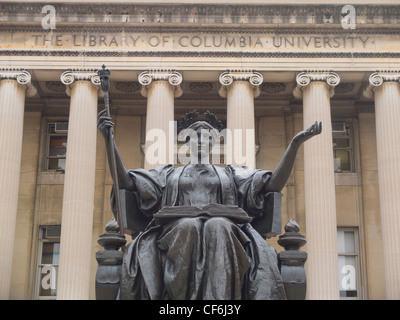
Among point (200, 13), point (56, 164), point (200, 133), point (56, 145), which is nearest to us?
point (200, 133)

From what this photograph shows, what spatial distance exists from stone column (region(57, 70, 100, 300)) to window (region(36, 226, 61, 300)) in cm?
410

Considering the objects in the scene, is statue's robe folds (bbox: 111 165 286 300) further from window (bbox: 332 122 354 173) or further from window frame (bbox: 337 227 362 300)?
window (bbox: 332 122 354 173)

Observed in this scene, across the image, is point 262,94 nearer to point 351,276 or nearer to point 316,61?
point 316,61

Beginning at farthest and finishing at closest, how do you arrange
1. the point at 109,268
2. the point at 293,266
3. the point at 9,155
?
the point at 9,155, the point at 293,266, the point at 109,268

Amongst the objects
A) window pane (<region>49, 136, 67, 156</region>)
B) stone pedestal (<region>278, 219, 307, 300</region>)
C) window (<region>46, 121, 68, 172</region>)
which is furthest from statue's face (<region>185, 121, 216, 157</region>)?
window pane (<region>49, 136, 67, 156</region>)

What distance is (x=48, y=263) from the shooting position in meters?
33.2

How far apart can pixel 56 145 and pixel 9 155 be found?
19.1 feet

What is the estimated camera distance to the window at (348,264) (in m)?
32.8

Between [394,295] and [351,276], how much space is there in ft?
15.9

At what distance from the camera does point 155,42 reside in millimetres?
31000

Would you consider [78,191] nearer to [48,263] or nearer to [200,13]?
[48,263]

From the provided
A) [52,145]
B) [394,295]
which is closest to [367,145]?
[394,295]

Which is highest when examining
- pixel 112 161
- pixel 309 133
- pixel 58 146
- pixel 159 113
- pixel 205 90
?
pixel 205 90

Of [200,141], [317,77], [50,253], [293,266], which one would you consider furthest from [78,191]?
[293,266]
